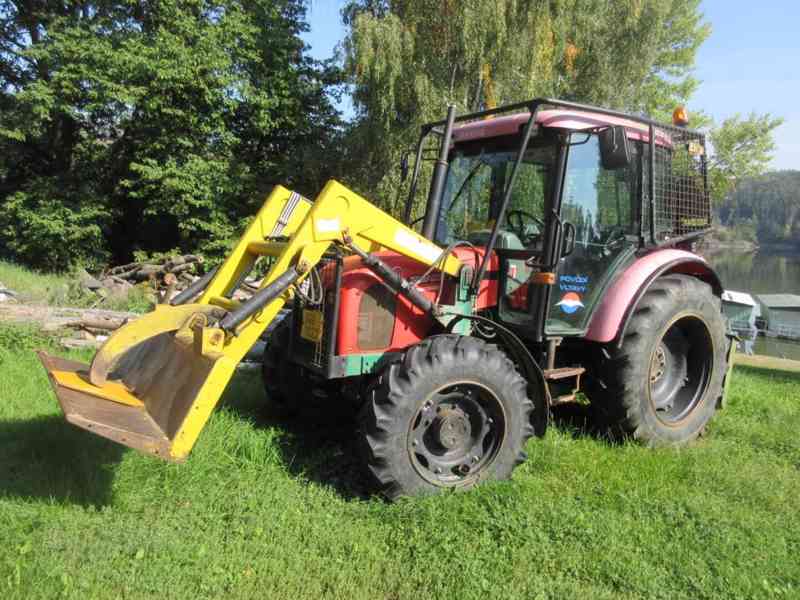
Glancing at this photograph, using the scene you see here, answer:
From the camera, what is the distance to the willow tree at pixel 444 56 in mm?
14281

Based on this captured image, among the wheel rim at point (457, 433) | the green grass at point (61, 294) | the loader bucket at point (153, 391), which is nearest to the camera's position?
the loader bucket at point (153, 391)

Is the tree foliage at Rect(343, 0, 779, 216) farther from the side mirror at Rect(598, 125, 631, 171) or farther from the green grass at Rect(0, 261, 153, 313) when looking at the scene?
the side mirror at Rect(598, 125, 631, 171)

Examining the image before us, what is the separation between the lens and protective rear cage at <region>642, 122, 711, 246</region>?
4.77 metres

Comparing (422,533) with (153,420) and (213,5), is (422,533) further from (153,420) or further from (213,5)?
(213,5)

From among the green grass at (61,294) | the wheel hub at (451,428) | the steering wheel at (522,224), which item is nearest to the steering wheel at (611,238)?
the steering wheel at (522,224)

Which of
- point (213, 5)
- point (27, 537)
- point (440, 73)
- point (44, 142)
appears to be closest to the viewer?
point (27, 537)

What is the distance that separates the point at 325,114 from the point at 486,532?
1600 cm

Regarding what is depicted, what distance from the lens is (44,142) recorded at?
16.8m

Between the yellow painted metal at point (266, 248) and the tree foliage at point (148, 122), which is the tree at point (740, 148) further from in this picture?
the yellow painted metal at point (266, 248)

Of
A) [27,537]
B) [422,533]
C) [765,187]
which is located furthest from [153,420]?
[765,187]

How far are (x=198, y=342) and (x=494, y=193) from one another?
2.54m

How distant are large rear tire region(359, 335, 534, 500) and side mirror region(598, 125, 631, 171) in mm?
1447

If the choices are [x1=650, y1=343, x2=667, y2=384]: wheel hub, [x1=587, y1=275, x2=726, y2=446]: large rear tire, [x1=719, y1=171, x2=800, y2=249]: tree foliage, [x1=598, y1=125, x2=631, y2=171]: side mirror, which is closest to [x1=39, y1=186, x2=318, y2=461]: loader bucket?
[x1=598, y1=125, x2=631, y2=171]: side mirror

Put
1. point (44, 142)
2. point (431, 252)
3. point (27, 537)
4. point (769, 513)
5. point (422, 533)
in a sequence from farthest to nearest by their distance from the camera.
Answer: point (44, 142), point (431, 252), point (769, 513), point (422, 533), point (27, 537)
